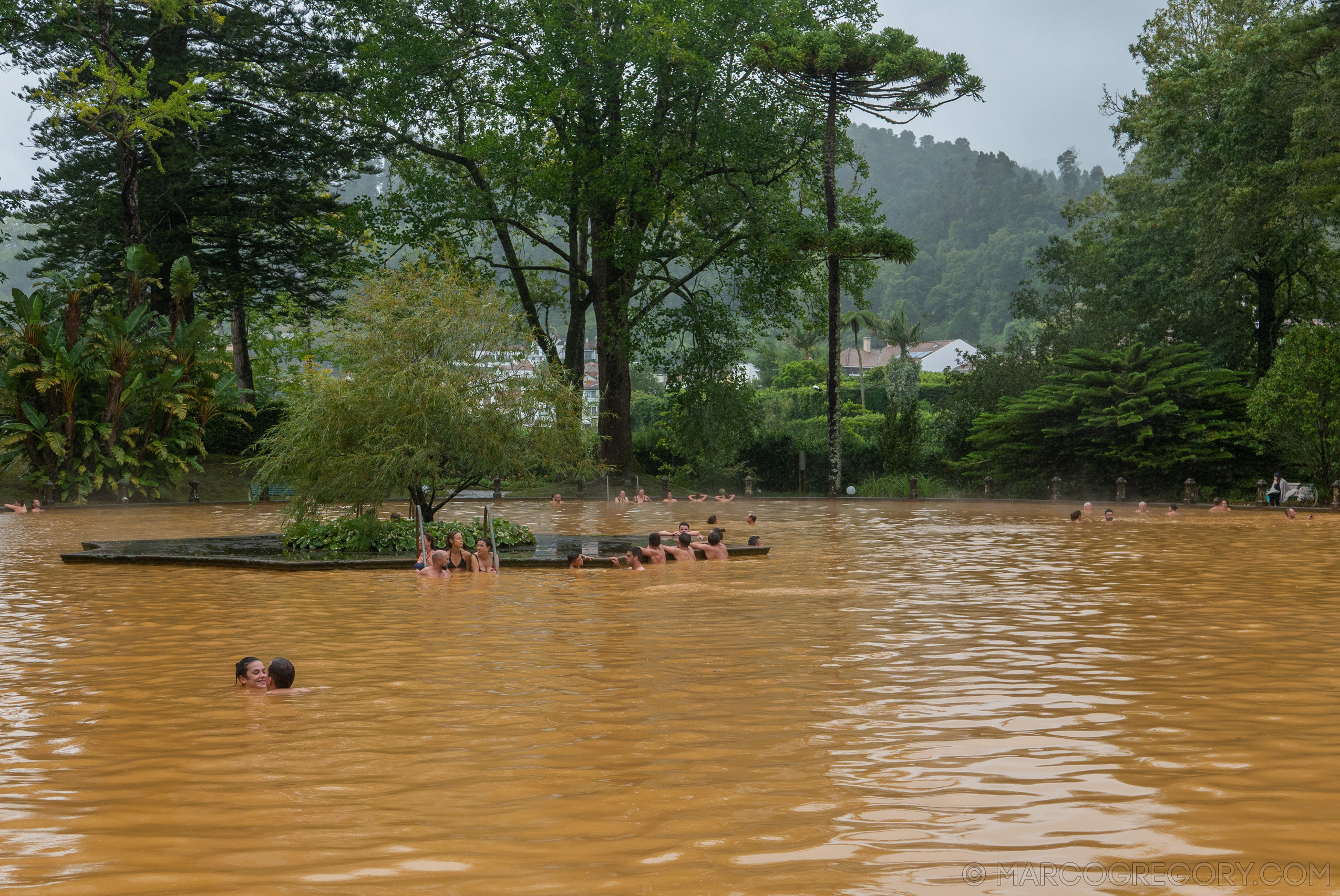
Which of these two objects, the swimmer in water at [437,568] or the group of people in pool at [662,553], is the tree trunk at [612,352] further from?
the swimmer in water at [437,568]

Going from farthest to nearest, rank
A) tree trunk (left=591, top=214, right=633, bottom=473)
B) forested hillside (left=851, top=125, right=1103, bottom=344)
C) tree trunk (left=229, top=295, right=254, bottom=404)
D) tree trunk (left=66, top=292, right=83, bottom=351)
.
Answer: forested hillside (left=851, top=125, right=1103, bottom=344)
tree trunk (left=229, top=295, right=254, bottom=404)
tree trunk (left=591, top=214, right=633, bottom=473)
tree trunk (left=66, top=292, right=83, bottom=351)

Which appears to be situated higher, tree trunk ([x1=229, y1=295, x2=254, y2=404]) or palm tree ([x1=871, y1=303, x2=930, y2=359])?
palm tree ([x1=871, y1=303, x2=930, y2=359])

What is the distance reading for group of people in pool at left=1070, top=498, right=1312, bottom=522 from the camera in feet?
96.4

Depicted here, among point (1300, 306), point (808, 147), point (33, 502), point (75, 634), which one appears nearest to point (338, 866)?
point (75, 634)

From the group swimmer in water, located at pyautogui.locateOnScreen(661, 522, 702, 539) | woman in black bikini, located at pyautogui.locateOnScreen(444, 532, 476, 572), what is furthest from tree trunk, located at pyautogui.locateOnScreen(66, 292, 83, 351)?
woman in black bikini, located at pyautogui.locateOnScreen(444, 532, 476, 572)

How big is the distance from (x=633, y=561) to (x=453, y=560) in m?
2.98

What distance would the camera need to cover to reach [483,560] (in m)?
18.3

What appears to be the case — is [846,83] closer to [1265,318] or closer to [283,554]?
[1265,318]

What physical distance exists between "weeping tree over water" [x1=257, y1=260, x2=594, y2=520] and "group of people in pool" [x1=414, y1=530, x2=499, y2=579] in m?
1.66

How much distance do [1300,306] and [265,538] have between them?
39.6 meters

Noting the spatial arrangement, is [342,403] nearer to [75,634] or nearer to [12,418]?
[75,634]

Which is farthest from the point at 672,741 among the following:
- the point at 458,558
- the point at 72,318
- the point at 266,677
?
the point at 72,318

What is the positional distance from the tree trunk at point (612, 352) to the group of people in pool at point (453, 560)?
22.8m

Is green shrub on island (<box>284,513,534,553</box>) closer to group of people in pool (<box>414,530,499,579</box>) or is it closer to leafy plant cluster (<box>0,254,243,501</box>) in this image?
group of people in pool (<box>414,530,499,579</box>)
